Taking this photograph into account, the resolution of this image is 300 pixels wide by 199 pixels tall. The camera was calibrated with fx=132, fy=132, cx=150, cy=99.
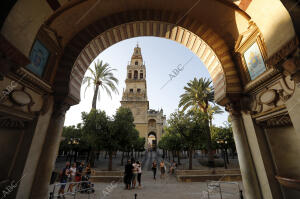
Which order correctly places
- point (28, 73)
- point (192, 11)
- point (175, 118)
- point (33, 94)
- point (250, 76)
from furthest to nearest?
point (175, 118) → point (192, 11) → point (250, 76) → point (33, 94) → point (28, 73)

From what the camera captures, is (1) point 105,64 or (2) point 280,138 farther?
(1) point 105,64

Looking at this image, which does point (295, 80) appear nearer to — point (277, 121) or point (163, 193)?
point (277, 121)

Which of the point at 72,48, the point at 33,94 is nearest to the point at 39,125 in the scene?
the point at 33,94

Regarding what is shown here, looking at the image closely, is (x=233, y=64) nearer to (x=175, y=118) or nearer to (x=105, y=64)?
(x=175, y=118)

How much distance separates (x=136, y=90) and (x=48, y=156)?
1713 inches

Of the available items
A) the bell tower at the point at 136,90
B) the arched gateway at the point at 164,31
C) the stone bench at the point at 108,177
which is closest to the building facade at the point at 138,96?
the bell tower at the point at 136,90

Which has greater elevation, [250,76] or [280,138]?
[250,76]

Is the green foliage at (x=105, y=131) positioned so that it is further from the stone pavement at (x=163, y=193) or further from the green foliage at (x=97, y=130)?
the stone pavement at (x=163, y=193)

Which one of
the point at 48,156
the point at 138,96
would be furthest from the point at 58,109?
the point at 138,96

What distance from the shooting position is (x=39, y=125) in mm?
5160

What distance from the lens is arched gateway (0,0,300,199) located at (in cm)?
393

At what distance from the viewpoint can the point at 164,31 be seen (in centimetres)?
800

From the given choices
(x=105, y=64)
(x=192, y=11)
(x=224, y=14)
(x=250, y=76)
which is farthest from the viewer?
(x=105, y=64)

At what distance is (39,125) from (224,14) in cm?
948
